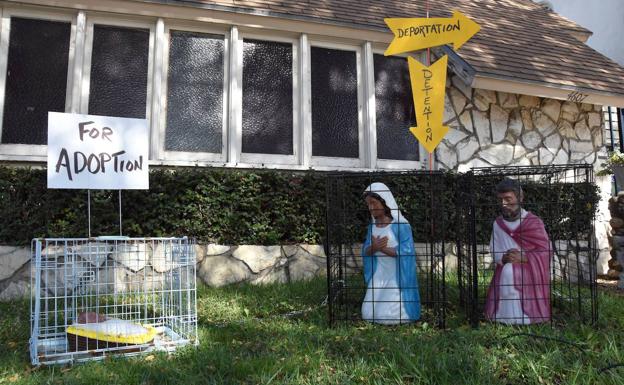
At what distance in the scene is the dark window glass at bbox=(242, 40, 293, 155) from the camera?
609 cm

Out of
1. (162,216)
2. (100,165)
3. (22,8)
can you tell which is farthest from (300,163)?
(22,8)

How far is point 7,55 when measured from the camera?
5.38 m

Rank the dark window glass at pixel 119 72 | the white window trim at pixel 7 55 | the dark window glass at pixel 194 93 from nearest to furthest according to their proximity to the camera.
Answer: the white window trim at pixel 7 55
the dark window glass at pixel 119 72
the dark window glass at pixel 194 93

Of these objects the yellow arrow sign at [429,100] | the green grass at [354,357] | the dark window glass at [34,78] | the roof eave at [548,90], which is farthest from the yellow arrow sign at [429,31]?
the dark window glass at [34,78]

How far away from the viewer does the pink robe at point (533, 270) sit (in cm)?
362

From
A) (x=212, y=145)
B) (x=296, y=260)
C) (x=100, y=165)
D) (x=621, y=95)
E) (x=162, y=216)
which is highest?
(x=621, y=95)

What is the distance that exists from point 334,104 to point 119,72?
3015 mm

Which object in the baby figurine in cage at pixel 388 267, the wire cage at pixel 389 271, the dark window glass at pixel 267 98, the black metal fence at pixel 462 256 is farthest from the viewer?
the dark window glass at pixel 267 98

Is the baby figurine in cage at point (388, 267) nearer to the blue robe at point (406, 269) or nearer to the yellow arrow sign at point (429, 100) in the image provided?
the blue robe at point (406, 269)

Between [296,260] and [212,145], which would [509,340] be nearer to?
[296,260]

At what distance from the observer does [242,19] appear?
5.94 m

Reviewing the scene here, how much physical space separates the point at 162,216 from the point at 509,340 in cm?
390

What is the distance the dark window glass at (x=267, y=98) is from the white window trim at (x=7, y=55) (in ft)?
7.31

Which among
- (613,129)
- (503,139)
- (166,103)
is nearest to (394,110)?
(503,139)
